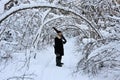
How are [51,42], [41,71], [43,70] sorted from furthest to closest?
[51,42] < [43,70] < [41,71]

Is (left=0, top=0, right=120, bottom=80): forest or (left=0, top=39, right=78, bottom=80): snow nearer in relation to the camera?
(left=0, top=0, right=120, bottom=80): forest

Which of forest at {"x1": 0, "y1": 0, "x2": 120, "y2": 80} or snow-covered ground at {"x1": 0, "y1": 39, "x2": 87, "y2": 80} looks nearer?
forest at {"x1": 0, "y1": 0, "x2": 120, "y2": 80}

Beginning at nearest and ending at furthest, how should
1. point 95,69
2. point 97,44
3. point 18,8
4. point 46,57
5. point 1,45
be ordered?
point 18,8
point 95,69
point 97,44
point 1,45
point 46,57

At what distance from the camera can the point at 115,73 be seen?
12.1m

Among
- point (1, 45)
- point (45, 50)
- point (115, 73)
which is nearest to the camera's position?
point (115, 73)

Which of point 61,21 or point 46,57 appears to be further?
point 61,21

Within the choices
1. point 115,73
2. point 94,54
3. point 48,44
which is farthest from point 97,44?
point 48,44

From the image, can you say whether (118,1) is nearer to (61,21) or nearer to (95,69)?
(61,21)

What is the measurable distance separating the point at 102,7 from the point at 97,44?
187 inches

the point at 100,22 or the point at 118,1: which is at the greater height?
the point at 118,1

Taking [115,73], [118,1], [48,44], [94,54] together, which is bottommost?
[115,73]

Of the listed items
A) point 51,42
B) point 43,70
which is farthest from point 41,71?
point 51,42

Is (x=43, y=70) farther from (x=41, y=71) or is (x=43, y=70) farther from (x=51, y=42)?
(x=51, y=42)

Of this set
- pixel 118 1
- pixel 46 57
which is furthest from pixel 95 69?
pixel 118 1
